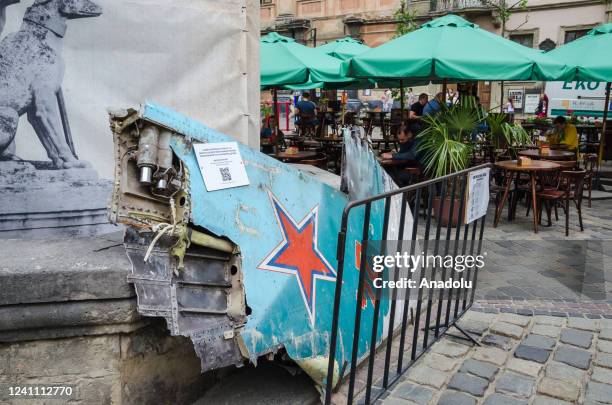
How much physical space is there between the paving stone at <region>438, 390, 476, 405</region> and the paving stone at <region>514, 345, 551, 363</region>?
0.72 m

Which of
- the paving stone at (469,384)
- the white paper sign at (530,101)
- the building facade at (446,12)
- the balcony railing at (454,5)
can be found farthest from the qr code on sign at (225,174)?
the balcony railing at (454,5)

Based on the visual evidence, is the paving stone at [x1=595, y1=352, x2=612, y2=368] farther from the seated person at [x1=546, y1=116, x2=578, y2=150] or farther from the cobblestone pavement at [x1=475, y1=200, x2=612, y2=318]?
the seated person at [x1=546, y1=116, x2=578, y2=150]

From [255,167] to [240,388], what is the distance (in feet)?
4.24

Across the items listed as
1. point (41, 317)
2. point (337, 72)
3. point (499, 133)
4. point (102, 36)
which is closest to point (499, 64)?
point (499, 133)

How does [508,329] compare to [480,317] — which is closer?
[508,329]

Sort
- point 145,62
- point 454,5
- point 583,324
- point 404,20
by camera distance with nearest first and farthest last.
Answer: point 145,62
point 583,324
point 404,20
point 454,5

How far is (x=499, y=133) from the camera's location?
8.30 metres

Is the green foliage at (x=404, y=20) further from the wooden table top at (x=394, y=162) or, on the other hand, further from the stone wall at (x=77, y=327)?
the stone wall at (x=77, y=327)

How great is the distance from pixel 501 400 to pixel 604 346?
3.98 feet

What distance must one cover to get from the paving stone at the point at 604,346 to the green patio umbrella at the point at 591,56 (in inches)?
217

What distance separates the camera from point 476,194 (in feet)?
12.7

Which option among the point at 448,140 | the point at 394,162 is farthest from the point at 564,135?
the point at 448,140

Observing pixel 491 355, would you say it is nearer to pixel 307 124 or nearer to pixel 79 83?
pixel 79 83

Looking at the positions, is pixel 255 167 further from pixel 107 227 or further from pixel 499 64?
pixel 499 64
